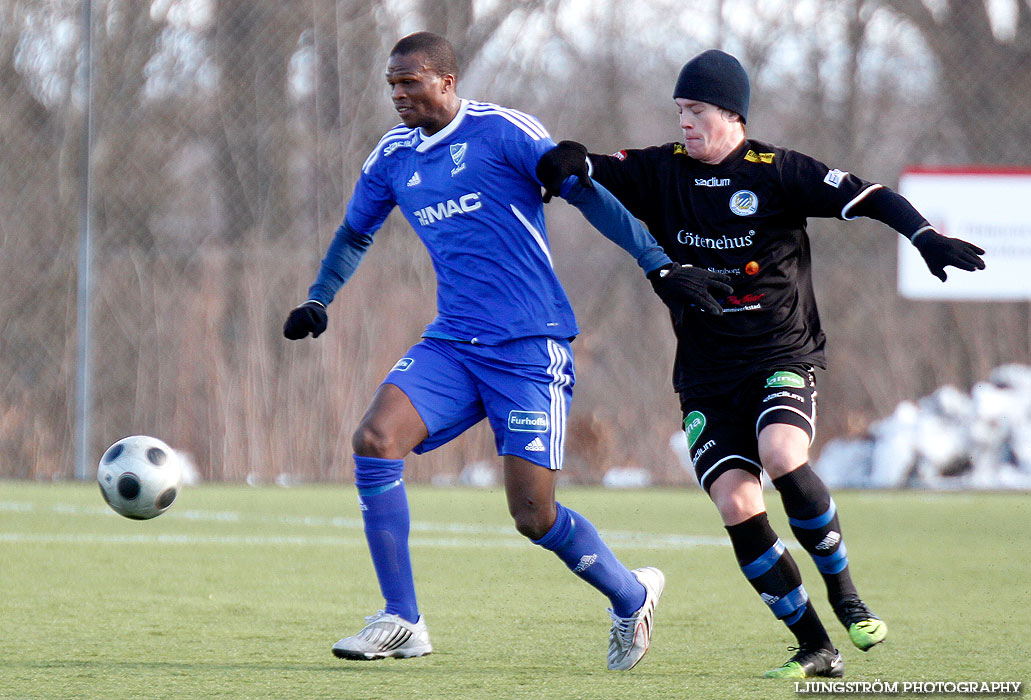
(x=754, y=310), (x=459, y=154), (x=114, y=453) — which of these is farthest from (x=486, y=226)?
(x=114, y=453)

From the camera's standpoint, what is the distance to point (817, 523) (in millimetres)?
4109

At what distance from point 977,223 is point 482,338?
289 inches

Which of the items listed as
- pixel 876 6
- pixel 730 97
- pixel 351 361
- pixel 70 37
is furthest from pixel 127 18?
pixel 730 97

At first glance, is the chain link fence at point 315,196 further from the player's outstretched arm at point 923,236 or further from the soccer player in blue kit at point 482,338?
the player's outstretched arm at point 923,236

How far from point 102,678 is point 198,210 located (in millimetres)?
8061

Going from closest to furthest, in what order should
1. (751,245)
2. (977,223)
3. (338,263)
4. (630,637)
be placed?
(630,637), (751,245), (338,263), (977,223)

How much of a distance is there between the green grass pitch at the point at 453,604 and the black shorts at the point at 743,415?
1.86ft

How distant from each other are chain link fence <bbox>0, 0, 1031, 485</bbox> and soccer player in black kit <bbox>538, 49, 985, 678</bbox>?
6.80 m

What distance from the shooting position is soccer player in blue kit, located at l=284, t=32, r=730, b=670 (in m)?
4.32

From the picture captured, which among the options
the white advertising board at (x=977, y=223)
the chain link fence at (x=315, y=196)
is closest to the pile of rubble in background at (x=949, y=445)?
the chain link fence at (x=315, y=196)

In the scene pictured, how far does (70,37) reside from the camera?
1143 centimetres

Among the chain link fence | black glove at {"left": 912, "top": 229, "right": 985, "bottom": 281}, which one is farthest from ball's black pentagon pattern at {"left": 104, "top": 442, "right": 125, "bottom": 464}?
the chain link fence

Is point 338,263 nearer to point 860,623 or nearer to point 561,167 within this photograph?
point 561,167

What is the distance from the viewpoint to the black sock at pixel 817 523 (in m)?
4.06
